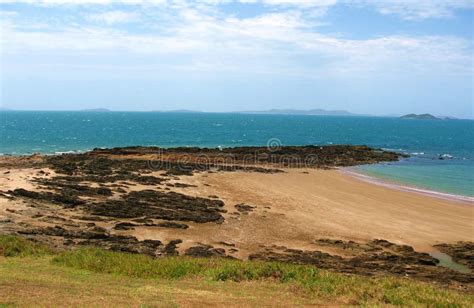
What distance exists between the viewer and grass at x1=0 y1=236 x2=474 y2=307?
11070mm

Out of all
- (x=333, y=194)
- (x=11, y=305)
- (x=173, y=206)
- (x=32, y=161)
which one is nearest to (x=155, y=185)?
(x=173, y=206)

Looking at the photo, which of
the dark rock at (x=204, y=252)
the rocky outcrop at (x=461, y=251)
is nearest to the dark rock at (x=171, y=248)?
the dark rock at (x=204, y=252)

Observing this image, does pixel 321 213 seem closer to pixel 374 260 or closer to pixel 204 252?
pixel 374 260

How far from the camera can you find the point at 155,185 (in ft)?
113

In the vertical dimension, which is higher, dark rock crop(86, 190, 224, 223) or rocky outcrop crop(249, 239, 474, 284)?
dark rock crop(86, 190, 224, 223)

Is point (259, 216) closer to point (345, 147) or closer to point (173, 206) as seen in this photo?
point (173, 206)

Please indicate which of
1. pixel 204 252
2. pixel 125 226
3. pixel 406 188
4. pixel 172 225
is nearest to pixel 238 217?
pixel 172 225

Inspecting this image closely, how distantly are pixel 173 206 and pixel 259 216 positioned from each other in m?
5.27

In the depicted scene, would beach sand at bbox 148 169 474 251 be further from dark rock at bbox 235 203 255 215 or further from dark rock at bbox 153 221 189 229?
dark rock at bbox 153 221 189 229

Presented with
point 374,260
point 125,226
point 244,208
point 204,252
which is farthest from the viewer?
point 244,208

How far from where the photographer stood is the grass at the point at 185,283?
11.1m

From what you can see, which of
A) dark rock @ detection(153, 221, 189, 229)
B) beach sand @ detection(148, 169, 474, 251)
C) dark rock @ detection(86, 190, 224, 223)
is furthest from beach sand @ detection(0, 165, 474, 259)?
dark rock @ detection(86, 190, 224, 223)

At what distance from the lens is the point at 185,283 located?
1288cm

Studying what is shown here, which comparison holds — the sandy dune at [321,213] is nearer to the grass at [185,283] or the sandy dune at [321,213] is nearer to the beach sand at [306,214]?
the beach sand at [306,214]
